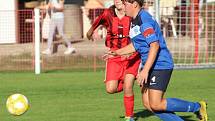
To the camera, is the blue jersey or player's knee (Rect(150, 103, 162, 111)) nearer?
the blue jersey

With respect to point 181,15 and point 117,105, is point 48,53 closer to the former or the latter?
point 181,15

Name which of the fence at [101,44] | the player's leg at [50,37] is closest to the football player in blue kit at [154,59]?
the fence at [101,44]

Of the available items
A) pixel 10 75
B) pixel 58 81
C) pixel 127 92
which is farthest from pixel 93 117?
pixel 10 75

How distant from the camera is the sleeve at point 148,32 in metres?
8.60

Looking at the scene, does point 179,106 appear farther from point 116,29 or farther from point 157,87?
point 116,29

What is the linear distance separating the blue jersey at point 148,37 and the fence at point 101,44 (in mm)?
8862

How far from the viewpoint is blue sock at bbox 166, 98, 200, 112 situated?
9070 millimetres

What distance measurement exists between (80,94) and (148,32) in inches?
204

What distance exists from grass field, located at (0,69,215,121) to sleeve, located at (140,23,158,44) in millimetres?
2356

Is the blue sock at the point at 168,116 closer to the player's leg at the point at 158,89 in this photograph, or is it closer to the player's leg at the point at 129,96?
the player's leg at the point at 158,89

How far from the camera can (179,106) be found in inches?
361

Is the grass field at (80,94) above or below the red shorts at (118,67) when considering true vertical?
below

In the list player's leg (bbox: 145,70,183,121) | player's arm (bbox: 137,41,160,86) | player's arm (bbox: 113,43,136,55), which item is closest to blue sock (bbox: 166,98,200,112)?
player's leg (bbox: 145,70,183,121)

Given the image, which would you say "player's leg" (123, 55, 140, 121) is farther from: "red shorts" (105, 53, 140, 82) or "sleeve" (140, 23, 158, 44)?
"sleeve" (140, 23, 158, 44)
